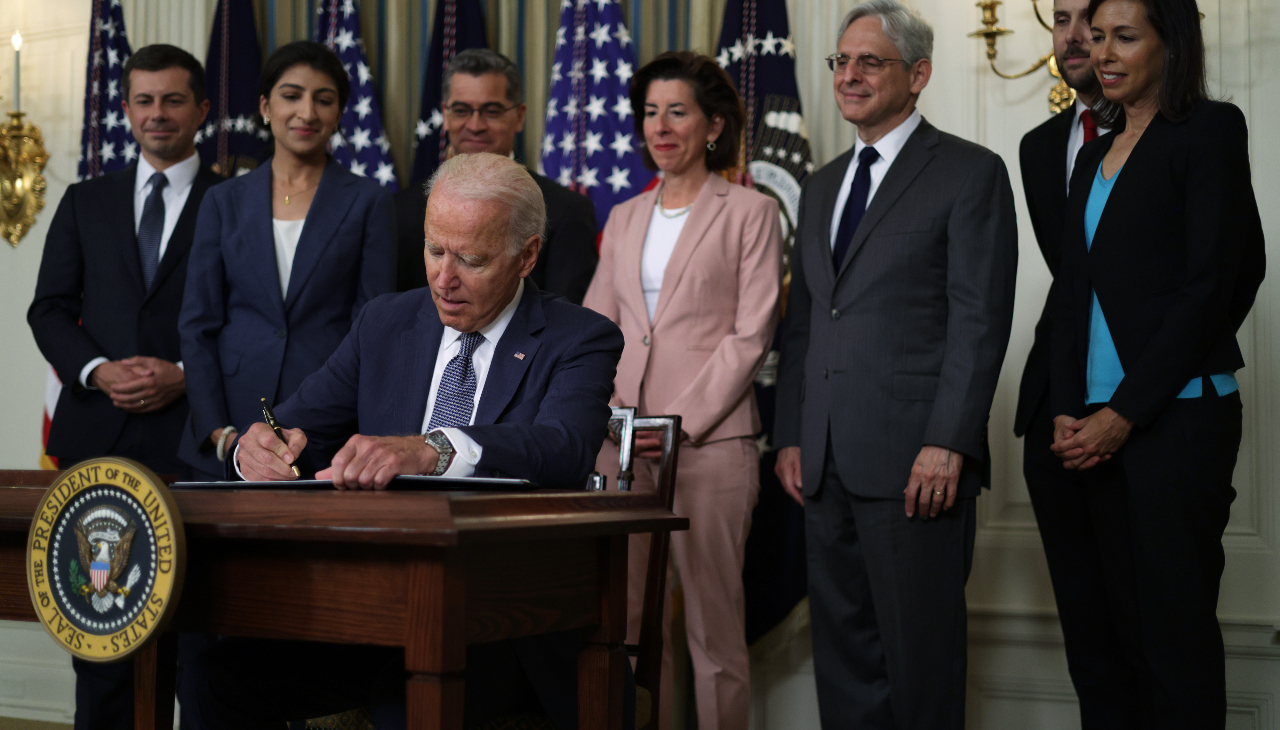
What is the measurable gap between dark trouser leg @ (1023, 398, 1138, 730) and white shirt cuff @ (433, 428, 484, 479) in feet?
5.01

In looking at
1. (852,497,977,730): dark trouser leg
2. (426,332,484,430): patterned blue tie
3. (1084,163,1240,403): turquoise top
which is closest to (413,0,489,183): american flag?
(426,332,484,430): patterned blue tie

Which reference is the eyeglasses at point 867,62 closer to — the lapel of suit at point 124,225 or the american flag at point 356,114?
the american flag at point 356,114

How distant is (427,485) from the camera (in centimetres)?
158

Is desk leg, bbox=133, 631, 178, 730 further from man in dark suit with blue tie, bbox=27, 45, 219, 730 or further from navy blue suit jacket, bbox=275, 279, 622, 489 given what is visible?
man in dark suit with blue tie, bbox=27, 45, 219, 730

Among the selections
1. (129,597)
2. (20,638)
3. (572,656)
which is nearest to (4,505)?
(129,597)

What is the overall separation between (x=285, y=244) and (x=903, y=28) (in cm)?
172

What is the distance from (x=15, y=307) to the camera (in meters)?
4.98

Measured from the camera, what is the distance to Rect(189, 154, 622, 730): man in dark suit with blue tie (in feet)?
5.84

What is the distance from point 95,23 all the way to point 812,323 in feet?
11.3

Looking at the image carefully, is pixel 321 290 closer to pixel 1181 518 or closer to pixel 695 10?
pixel 695 10

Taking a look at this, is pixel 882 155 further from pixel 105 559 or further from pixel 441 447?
pixel 105 559

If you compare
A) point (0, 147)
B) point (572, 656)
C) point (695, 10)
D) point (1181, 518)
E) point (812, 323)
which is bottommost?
point (572, 656)

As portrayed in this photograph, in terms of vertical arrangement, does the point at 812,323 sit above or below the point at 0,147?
below

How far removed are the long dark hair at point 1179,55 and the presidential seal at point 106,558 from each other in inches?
85.4
